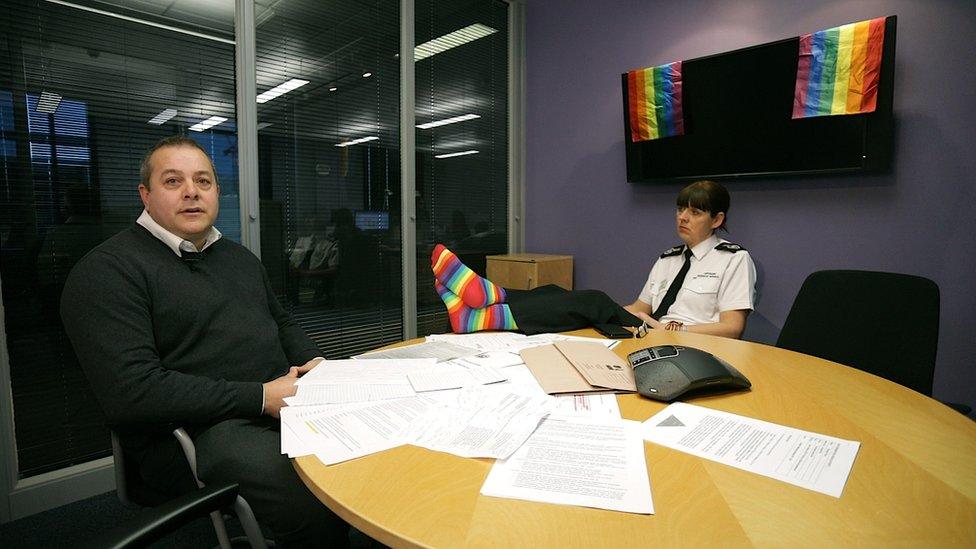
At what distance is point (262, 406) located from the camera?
1.23 meters

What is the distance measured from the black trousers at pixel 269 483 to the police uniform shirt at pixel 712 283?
1.73 metres

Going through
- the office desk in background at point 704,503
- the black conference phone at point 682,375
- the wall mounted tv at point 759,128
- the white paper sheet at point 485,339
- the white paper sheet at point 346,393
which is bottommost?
the office desk in background at point 704,503

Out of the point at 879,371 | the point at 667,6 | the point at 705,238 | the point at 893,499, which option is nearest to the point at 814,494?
the point at 893,499

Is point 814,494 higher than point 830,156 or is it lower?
lower

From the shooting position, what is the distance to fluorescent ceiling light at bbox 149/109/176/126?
7.56ft

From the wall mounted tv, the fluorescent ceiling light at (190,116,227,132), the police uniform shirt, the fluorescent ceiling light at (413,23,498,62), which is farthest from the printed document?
the fluorescent ceiling light at (413,23,498,62)

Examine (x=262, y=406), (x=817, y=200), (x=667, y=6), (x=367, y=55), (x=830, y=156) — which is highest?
(x=667, y=6)

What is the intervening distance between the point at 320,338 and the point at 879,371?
263 cm

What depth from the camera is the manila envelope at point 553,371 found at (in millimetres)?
1099

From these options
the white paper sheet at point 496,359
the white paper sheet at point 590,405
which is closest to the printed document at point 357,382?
the white paper sheet at point 496,359

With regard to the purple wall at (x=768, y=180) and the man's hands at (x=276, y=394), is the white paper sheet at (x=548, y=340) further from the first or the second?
the purple wall at (x=768, y=180)

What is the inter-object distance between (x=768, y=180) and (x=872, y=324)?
1.35 meters

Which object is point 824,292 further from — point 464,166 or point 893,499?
point 464,166

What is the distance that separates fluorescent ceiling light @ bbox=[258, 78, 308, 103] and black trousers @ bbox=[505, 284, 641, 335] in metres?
1.81
